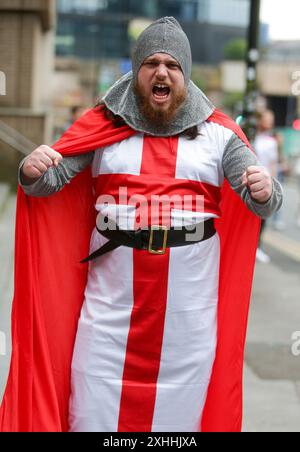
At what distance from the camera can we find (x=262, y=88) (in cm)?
6034

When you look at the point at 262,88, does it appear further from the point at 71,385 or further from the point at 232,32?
the point at 71,385

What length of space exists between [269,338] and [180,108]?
3686mm

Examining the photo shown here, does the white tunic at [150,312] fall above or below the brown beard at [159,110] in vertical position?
below

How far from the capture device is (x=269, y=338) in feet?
20.6

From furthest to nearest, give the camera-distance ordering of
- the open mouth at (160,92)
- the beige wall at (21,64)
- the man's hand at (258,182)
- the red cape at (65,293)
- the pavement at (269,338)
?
the beige wall at (21,64), the pavement at (269,338), the red cape at (65,293), the open mouth at (160,92), the man's hand at (258,182)

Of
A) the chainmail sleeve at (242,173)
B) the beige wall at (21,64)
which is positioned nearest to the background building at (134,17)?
the beige wall at (21,64)

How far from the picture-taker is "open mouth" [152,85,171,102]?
2.88 meters

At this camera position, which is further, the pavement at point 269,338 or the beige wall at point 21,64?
the beige wall at point 21,64

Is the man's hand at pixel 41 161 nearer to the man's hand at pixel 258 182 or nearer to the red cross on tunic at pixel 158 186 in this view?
the red cross on tunic at pixel 158 186

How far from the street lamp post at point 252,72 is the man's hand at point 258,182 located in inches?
276

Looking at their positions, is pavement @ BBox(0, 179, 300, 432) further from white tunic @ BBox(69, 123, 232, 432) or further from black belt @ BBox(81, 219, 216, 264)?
black belt @ BBox(81, 219, 216, 264)

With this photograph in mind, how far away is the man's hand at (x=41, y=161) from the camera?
2.80 metres
